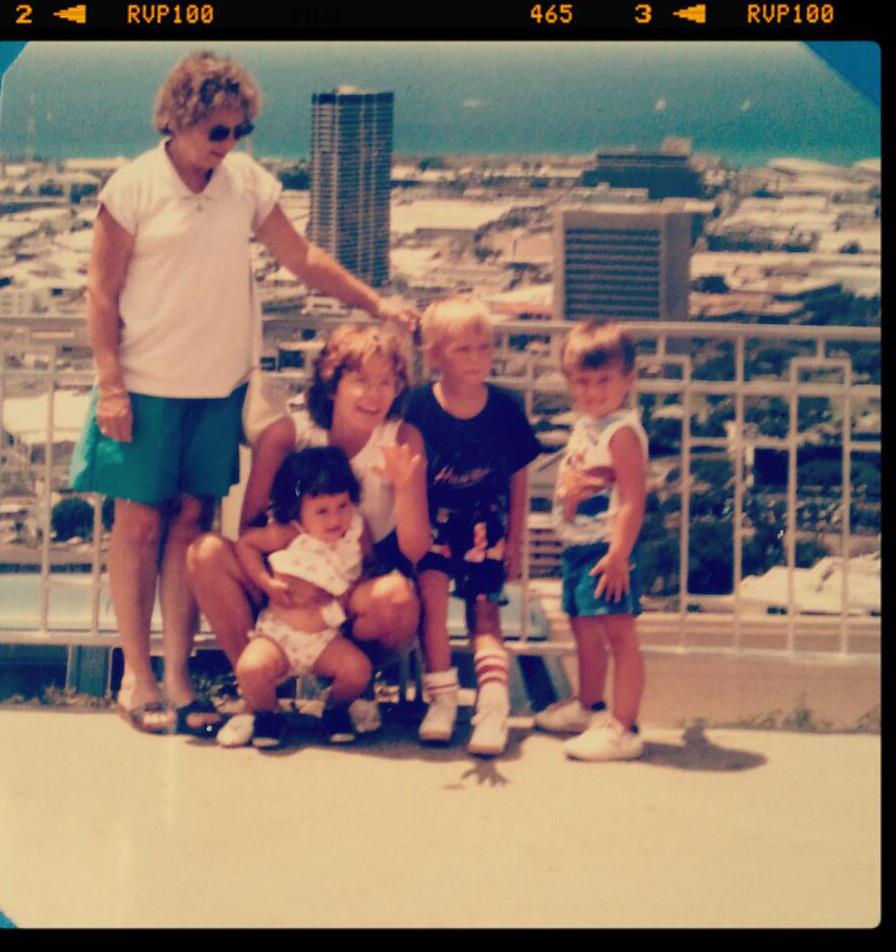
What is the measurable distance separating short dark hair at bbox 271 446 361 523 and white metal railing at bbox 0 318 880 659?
0.14m

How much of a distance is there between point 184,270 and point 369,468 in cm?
48

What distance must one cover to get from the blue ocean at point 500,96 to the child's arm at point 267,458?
0.53 meters

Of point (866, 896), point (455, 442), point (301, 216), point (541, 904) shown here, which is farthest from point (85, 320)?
point (866, 896)

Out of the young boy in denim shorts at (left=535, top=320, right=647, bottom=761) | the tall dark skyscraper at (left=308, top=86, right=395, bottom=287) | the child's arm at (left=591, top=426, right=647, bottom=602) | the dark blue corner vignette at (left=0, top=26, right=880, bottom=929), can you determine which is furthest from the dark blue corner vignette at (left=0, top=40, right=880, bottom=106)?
the child's arm at (left=591, top=426, right=647, bottom=602)

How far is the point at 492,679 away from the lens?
3.28 m

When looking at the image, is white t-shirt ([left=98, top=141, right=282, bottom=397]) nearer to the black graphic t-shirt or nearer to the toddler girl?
the toddler girl

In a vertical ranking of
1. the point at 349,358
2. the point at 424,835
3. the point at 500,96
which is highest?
the point at 500,96

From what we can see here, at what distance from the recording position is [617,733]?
318 centimetres

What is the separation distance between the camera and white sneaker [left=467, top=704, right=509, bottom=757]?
3152mm

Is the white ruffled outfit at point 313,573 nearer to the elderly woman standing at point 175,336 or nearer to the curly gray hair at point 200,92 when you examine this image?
the elderly woman standing at point 175,336

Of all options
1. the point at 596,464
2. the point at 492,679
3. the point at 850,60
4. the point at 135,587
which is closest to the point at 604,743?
the point at 492,679

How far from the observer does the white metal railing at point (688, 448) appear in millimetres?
3092
